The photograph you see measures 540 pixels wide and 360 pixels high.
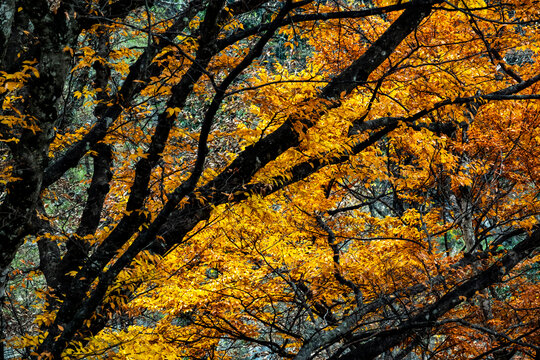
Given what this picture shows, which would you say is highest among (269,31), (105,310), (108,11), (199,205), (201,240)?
(108,11)

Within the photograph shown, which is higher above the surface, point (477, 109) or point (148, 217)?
point (477, 109)

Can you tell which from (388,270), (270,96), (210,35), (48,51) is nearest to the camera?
(48,51)

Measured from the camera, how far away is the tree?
3.30 metres

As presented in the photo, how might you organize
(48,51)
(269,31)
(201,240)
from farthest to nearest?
(201,240) < (48,51) < (269,31)

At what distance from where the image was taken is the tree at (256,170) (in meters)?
3.30

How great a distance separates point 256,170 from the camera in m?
4.07

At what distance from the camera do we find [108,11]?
4848 millimetres

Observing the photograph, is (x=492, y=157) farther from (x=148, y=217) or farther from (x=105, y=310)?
(x=105, y=310)

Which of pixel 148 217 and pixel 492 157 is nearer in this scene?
pixel 148 217

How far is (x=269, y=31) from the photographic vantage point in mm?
2836

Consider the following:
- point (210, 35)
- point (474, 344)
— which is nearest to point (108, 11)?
point (210, 35)

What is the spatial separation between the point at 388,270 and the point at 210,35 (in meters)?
4.21

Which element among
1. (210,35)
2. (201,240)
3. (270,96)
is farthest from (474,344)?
(210,35)

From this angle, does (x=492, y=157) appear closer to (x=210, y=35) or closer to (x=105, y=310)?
(x=210, y=35)
